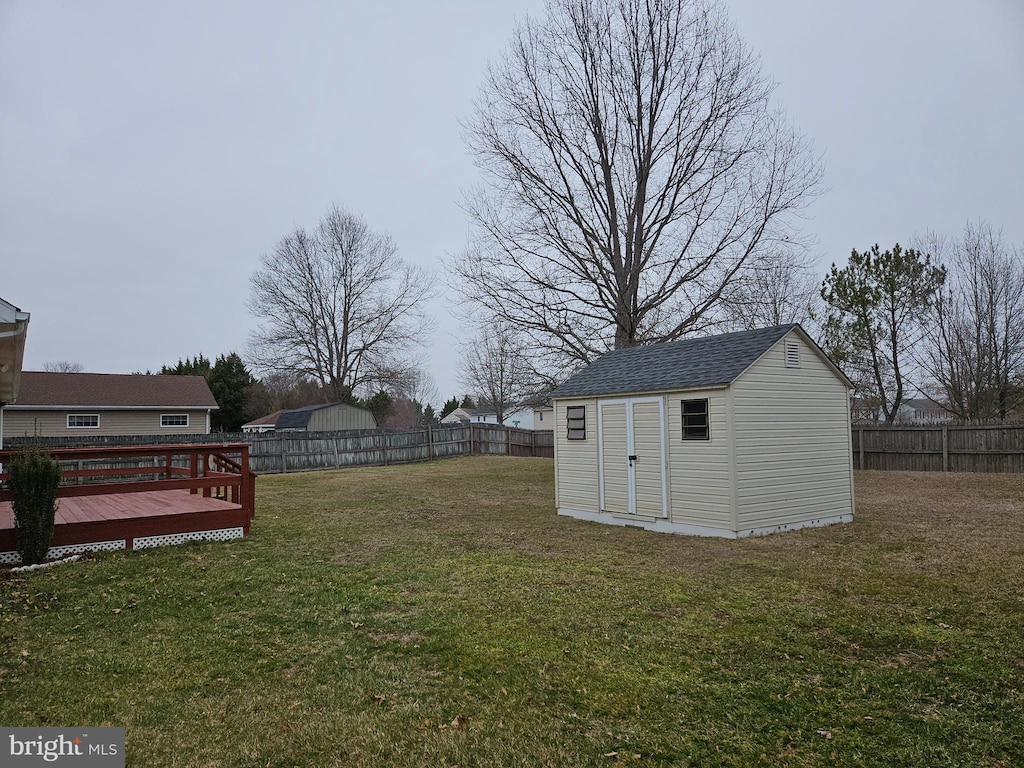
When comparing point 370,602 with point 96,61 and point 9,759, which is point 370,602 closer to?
point 9,759

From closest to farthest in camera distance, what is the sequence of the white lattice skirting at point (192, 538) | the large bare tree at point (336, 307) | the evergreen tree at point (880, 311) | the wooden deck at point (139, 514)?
the wooden deck at point (139, 514)
the white lattice skirting at point (192, 538)
the evergreen tree at point (880, 311)
the large bare tree at point (336, 307)

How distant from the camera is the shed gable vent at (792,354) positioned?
1023cm

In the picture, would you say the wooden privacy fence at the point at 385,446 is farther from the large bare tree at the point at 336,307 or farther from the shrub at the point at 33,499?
the shrub at the point at 33,499

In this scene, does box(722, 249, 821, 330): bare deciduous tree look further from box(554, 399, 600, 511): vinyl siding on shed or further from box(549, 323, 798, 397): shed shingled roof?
box(554, 399, 600, 511): vinyl siding on shed

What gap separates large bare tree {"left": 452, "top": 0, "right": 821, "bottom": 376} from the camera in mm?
17281

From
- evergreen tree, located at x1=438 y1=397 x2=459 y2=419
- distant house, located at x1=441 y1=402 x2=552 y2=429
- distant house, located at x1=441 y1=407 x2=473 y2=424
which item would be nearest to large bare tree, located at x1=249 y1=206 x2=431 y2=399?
distant house, located at x1=441 y1=402 x2=552 y2=429

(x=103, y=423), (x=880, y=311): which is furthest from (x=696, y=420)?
(x=103, y=423)

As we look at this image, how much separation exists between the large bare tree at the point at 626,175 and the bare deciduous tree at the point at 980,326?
9364 millimetres

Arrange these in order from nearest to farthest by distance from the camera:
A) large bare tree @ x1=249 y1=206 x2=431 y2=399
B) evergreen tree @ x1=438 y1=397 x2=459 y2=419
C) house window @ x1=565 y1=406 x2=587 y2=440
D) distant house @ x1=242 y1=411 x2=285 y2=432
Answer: house window @ x1=565 y1=406 x2=587 y2=440
large bare tree @ x1=249 y1=206 x2=431 y2=399
distant house @ x1=242 y1=411 x2=285 y2=432
evergreen tree @ x1=438 y1=397 x2=459 y2=419

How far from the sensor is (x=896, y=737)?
10.3ft

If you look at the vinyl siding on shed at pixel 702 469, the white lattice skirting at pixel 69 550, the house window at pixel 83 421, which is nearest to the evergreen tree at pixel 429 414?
the house window at pixel 83 421

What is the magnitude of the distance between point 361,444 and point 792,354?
1846cm

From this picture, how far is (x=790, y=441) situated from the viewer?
10.1 metres

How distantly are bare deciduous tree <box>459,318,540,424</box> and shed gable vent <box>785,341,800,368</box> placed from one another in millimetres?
8574
